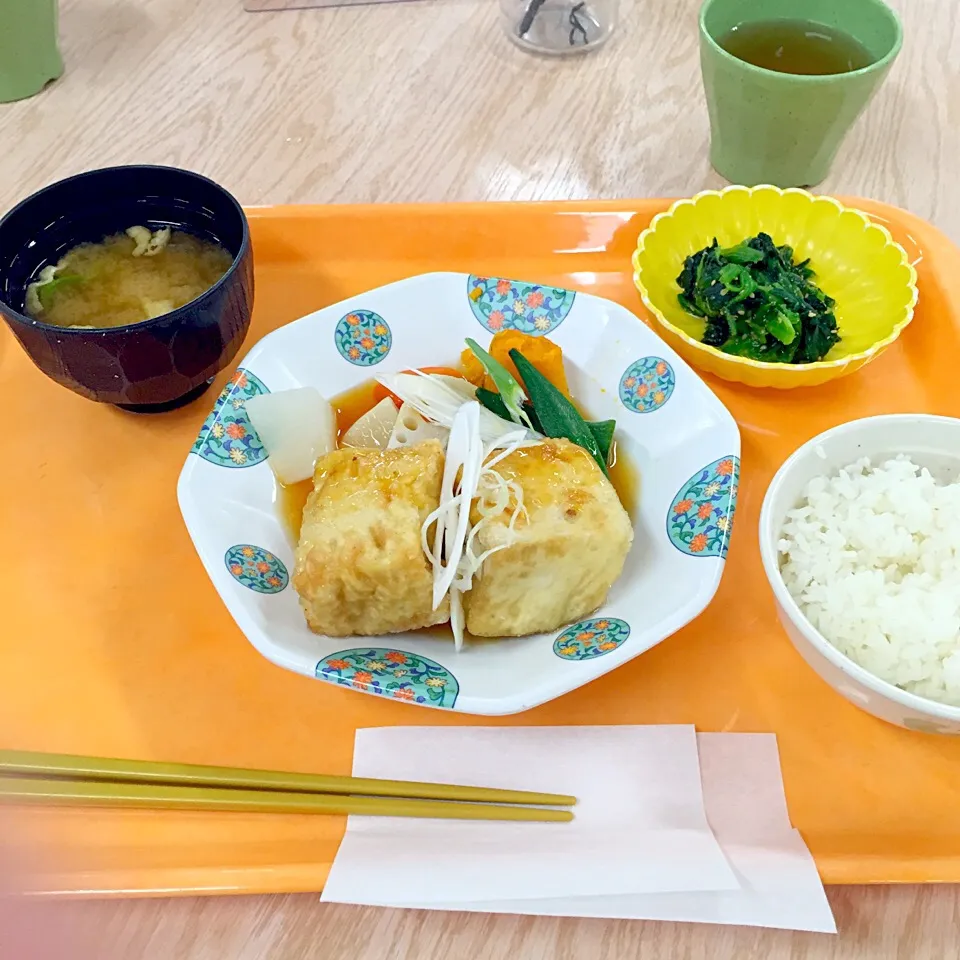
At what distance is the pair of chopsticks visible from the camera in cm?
95

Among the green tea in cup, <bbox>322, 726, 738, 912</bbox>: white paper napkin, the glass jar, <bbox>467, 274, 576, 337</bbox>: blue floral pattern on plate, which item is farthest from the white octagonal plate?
the glass jar

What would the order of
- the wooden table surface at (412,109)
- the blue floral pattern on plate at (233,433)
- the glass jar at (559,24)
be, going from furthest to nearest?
the glass jar at (559,24), the wooden table surface at (412,109), the blue floral pattern on plate at (233,433)

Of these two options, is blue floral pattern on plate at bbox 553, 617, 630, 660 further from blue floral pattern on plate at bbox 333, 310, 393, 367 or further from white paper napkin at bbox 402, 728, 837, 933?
blue floral pattern on plate at bbox 333, 310, 393, 367

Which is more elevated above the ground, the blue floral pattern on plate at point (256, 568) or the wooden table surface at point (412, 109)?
the wooden table surface at point (412, 109)

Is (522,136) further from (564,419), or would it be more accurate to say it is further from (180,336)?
(180,336)

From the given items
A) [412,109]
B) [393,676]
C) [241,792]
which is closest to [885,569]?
[393,676]

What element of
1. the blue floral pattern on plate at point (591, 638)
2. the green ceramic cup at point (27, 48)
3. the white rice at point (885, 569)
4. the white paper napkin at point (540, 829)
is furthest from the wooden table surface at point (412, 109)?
the white paper napkin at point (540, 829)

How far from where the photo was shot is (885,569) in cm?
111

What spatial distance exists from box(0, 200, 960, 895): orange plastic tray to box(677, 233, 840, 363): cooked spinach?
80 mm

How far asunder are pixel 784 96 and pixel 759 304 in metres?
0.44

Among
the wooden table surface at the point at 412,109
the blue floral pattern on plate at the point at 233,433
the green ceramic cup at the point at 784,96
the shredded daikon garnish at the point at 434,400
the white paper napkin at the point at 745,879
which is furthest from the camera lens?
the wooden table surface at the point at 412,109

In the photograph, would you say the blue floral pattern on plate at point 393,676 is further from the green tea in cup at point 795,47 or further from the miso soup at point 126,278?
the green tea in cup at point 795,47

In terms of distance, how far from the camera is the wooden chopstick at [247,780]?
37.8 inches

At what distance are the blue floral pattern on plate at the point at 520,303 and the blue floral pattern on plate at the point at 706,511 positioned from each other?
15.2 inches
